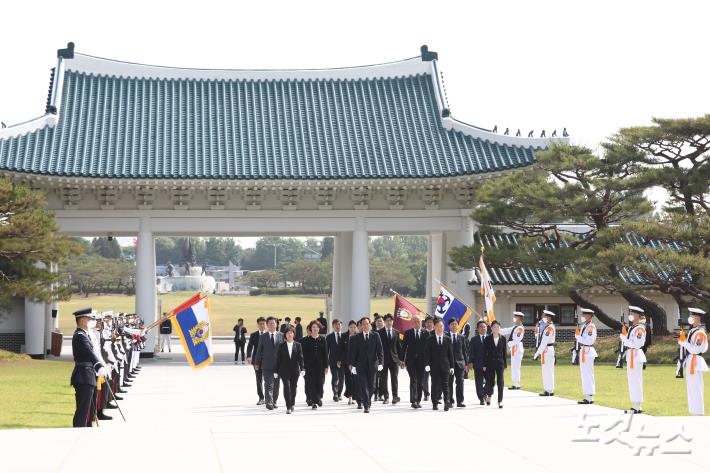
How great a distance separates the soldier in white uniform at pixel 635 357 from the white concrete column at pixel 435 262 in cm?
1918

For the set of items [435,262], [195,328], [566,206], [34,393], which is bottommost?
[34,393]

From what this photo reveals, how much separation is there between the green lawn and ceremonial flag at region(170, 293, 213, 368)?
7.83ft

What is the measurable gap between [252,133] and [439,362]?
20.6m

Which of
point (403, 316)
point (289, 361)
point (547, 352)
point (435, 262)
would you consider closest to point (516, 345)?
point (547, 352)

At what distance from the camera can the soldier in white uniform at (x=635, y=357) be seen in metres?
17.8

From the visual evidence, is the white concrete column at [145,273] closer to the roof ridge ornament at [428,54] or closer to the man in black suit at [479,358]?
the roof ridge ornament at [428,54]

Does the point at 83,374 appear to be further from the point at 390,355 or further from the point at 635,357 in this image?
the point at 635,357

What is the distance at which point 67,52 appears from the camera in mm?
39438

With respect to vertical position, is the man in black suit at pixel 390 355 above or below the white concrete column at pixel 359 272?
below

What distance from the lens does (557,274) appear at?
3288cm

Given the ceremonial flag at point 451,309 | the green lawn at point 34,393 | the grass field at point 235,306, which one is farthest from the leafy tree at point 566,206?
the grass field at point 235,306

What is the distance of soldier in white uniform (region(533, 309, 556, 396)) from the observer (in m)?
21.7

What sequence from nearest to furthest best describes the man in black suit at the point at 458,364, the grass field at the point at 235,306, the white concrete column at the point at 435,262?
the man in black suit at the point at 458,364
the white concrete column at the point at 435,262
the grass field at the point at 235,306

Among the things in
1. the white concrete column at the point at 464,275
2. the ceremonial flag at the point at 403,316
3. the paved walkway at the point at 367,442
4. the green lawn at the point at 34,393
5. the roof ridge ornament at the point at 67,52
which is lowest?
the green lawn at the point at 34,393
